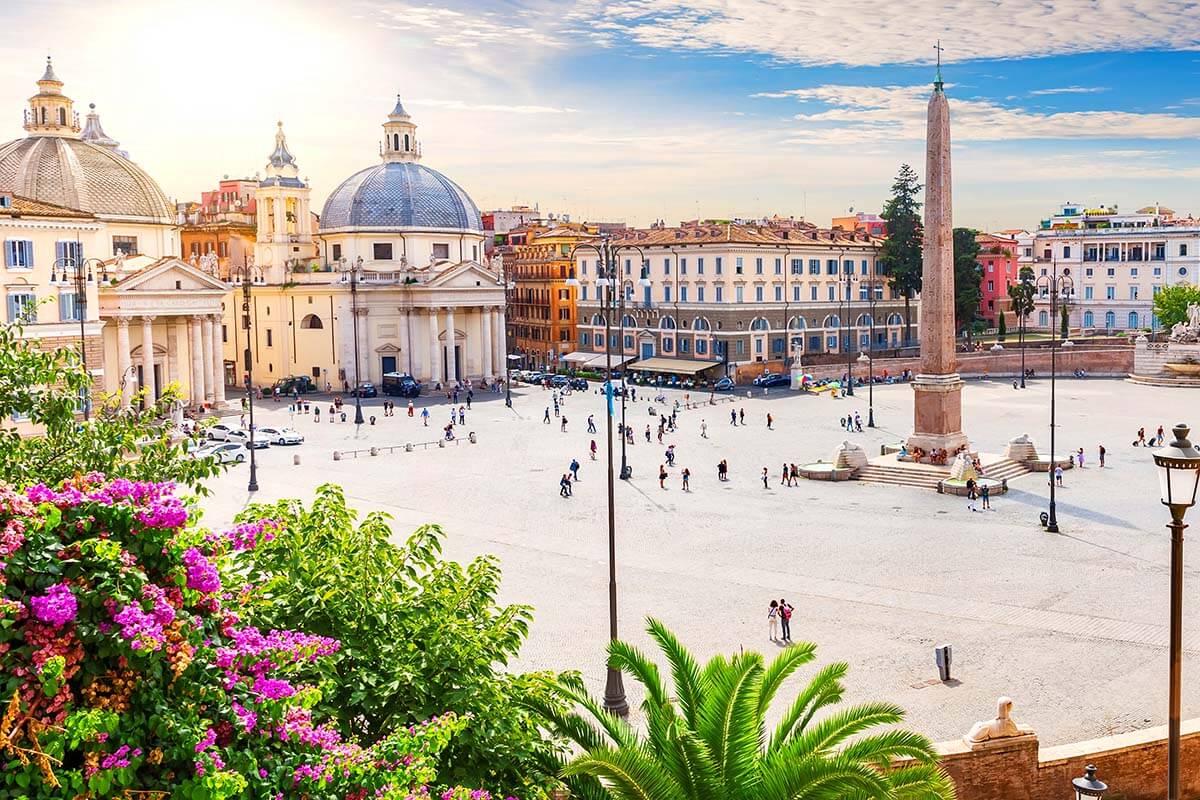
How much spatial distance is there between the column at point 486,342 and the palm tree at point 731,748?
193 ft

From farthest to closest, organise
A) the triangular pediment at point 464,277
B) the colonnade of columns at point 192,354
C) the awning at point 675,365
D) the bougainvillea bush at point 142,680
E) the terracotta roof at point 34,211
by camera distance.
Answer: the awning at point 675,365 → the triangular pediment at point 464,277 → the colonnade of columns at point 192,354 → the terracotta roof at point 34,211 → the bougainvillea bush at point 142,680

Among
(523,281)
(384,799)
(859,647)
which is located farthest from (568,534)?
(523,281)

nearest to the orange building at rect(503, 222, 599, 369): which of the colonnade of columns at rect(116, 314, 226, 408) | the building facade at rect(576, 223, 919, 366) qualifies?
the building facade at rect(576, 223, 919, 366)

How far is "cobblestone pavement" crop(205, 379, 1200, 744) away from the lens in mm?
17984

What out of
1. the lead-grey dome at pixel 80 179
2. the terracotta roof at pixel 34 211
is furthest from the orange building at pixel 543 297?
the terracotta roof at pixel 34 211

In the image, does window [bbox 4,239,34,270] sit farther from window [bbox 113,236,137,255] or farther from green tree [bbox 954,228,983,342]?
green tree [bbox 954,228,983,342]

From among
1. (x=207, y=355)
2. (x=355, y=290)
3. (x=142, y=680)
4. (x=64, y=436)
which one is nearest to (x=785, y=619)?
(x=64, y=436)

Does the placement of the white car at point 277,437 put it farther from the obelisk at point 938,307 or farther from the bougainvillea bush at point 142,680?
the bougainvillea bush at point 142,680

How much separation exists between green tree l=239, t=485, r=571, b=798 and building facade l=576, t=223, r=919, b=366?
56.1m

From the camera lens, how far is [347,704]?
7.97 m

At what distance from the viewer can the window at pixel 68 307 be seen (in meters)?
45.9

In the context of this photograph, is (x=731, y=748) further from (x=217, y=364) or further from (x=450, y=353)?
(x=450, y=353)

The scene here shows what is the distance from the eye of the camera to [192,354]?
183 ft

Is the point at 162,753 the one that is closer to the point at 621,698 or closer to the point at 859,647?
the point at 621,698
